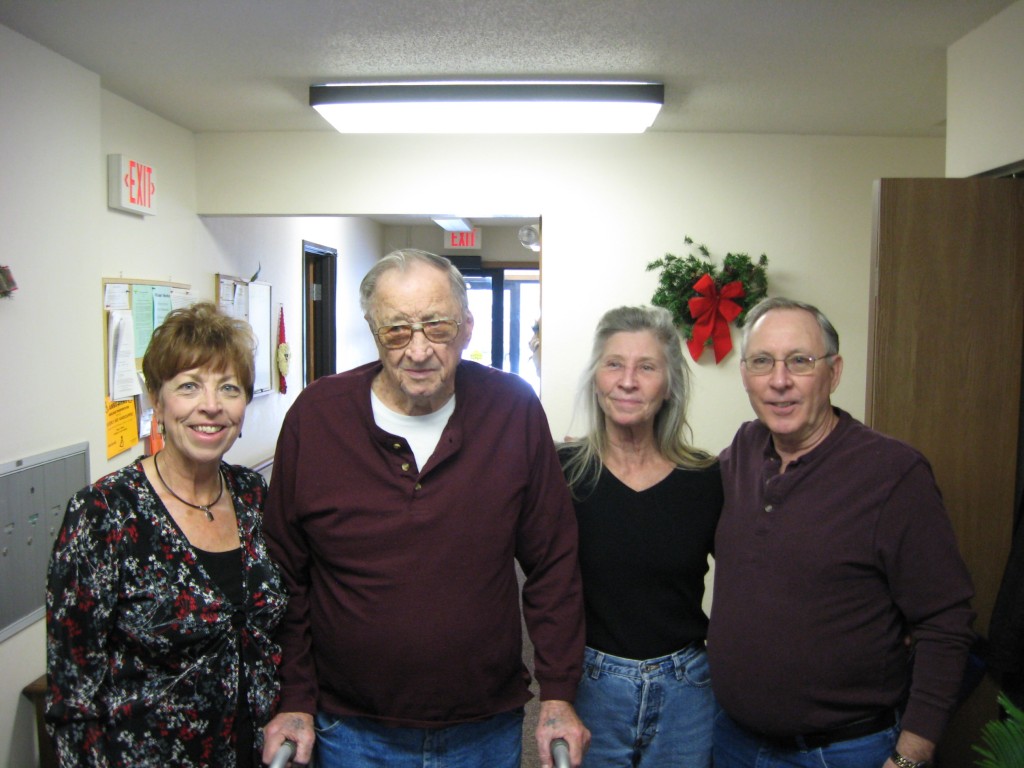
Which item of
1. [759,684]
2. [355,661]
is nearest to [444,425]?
[355,661]

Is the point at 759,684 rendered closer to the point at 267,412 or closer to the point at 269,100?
the point at 269,100

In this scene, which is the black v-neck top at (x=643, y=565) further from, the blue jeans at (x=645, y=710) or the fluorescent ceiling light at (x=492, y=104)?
the fluorescent ceiling light at (x=492, y=104)

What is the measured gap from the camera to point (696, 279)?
143 inches

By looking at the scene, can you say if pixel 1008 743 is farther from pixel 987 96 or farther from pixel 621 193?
pixel 621 193

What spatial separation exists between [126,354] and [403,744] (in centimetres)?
220

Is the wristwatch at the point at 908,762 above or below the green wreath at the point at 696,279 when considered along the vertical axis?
below

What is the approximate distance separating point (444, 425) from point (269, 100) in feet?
7.46

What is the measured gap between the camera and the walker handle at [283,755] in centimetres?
131

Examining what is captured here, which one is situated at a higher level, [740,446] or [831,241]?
[831,241]

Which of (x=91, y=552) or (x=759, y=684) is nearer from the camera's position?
(x=91, y=552)

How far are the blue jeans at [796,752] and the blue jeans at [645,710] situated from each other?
7cm

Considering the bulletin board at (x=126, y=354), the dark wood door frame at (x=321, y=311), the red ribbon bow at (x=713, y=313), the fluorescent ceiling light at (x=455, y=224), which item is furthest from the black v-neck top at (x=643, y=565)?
the fluorescent ceiling light at (x=455, y=224)

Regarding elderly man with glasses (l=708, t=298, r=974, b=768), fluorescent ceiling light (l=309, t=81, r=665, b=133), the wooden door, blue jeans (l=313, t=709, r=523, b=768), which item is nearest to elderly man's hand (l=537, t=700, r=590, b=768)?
blue jeans (l=313, t=709, r=523, b=768)

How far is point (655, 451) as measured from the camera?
1.69 m
